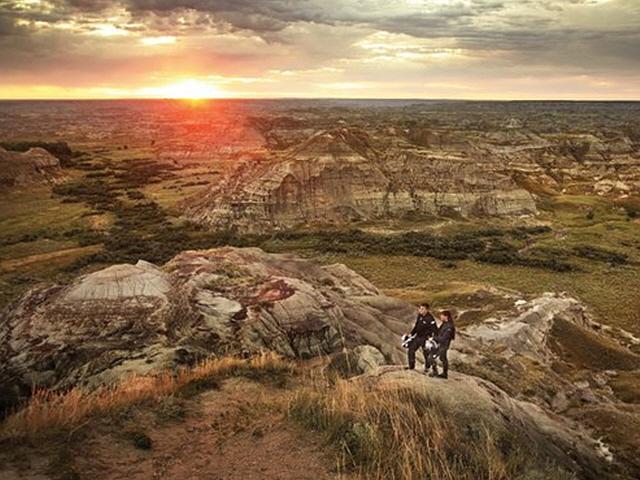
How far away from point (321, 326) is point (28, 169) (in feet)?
290

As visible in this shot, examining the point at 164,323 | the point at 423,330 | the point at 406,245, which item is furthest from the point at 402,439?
the point at 406,245

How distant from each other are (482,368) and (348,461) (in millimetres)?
16195

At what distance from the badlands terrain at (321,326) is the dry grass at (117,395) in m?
0.07

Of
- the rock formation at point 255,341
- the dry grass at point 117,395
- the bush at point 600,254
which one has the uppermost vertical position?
the dry grass at point 117,395

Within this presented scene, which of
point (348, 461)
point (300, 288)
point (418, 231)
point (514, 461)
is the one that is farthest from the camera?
point (418, 231)

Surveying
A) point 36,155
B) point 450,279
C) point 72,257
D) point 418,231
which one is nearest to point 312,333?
point 450,279

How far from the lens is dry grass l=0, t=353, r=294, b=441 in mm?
10961

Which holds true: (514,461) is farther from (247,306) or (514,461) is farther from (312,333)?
(247,306)

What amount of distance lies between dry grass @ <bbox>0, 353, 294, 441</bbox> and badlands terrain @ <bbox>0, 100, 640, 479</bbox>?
0.07 meters

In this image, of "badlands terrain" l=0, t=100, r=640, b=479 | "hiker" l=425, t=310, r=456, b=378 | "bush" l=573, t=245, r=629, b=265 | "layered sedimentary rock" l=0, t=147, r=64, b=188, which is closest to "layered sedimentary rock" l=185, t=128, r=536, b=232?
"badlands terrain" l=0, t=100, r=640, b=479

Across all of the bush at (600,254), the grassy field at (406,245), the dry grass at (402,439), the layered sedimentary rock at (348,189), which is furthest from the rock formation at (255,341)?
the layered sedimentary rock at (348,189)

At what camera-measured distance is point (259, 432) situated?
11.4m

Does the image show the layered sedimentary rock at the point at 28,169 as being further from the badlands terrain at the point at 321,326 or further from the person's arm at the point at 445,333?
the person's arm at the point at 445,333

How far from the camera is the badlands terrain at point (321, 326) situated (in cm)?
1079
